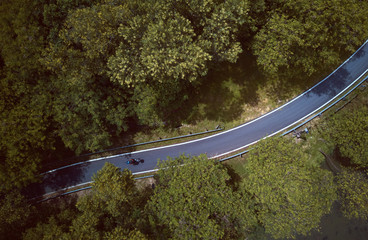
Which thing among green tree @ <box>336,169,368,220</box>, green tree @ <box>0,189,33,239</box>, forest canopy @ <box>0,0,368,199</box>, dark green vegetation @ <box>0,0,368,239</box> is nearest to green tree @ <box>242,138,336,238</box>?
dark green vegetation @ <box>0,0,368,239</box>

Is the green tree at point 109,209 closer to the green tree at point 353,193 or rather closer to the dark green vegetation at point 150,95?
the dark green vegetation at point 150,95

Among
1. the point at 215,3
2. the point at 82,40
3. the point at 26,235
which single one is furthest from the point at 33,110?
the point at 215,3

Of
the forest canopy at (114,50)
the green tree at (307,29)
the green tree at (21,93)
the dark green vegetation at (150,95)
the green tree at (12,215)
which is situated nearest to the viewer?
the forest canopy at (114,50)

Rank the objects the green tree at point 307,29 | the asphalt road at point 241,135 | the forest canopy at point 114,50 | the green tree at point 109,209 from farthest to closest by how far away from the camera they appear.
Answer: the asphalt road at point 241,135 → the green tree at point 109,209 → the green tree at point 307,29 → the forest canopy at point 114,50

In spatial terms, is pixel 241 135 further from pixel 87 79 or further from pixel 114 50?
pixel 87 79

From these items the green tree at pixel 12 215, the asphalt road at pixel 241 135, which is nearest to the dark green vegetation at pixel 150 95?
the green tree at pixel 12 215

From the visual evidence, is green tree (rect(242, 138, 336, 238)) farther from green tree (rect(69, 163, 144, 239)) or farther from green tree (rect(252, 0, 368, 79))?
green tree (rect(69, 163, 144, 239))
